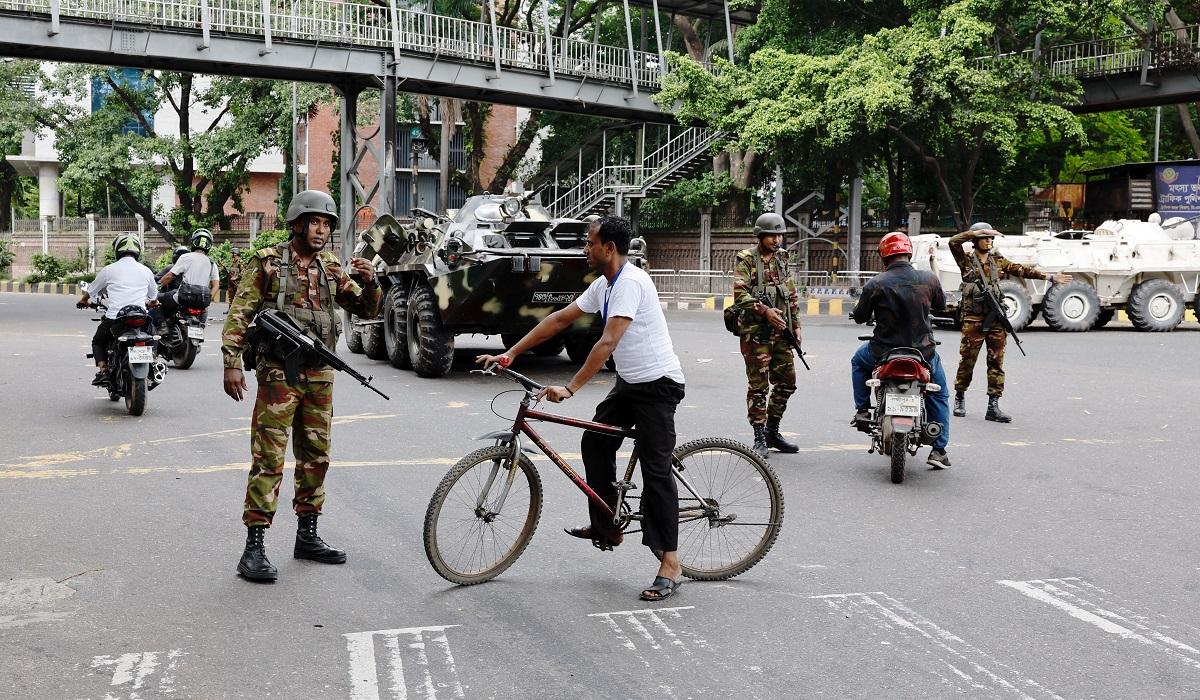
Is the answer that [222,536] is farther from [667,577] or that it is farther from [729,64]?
[729,64]

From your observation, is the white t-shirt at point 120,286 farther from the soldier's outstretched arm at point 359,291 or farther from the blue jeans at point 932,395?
the blue jeans at point 932,395

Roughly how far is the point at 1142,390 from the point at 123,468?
1009 centimetres

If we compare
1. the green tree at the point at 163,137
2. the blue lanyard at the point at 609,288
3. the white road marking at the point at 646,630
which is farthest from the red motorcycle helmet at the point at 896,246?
the green tree at the point at 163,137

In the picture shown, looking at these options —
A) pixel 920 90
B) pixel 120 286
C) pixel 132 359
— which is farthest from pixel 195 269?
pixel 920 90

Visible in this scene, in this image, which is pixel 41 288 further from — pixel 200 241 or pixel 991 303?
pixel 991 303

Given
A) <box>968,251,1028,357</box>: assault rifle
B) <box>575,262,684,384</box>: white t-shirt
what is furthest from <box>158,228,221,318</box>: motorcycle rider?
<box>575,262,684,384</box>: white t-shirt

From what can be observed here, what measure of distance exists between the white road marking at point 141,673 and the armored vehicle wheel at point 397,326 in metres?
10.3

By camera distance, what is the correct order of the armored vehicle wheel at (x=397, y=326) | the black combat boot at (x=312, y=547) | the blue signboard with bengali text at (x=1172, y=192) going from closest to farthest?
the black combat boot at (x=312, y=547), the armored vehicle wheel at (x=397, y=326), the blue signboard with bengali text at (x=1172, y=192)

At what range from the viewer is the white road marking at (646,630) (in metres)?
4.80

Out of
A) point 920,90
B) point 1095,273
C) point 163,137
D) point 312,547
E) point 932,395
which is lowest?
point 312,547

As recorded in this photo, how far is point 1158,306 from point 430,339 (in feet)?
45.1

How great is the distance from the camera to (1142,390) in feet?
43.6

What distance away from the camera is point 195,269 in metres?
14.0

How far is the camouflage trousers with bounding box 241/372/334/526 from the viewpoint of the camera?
5.80 meters
